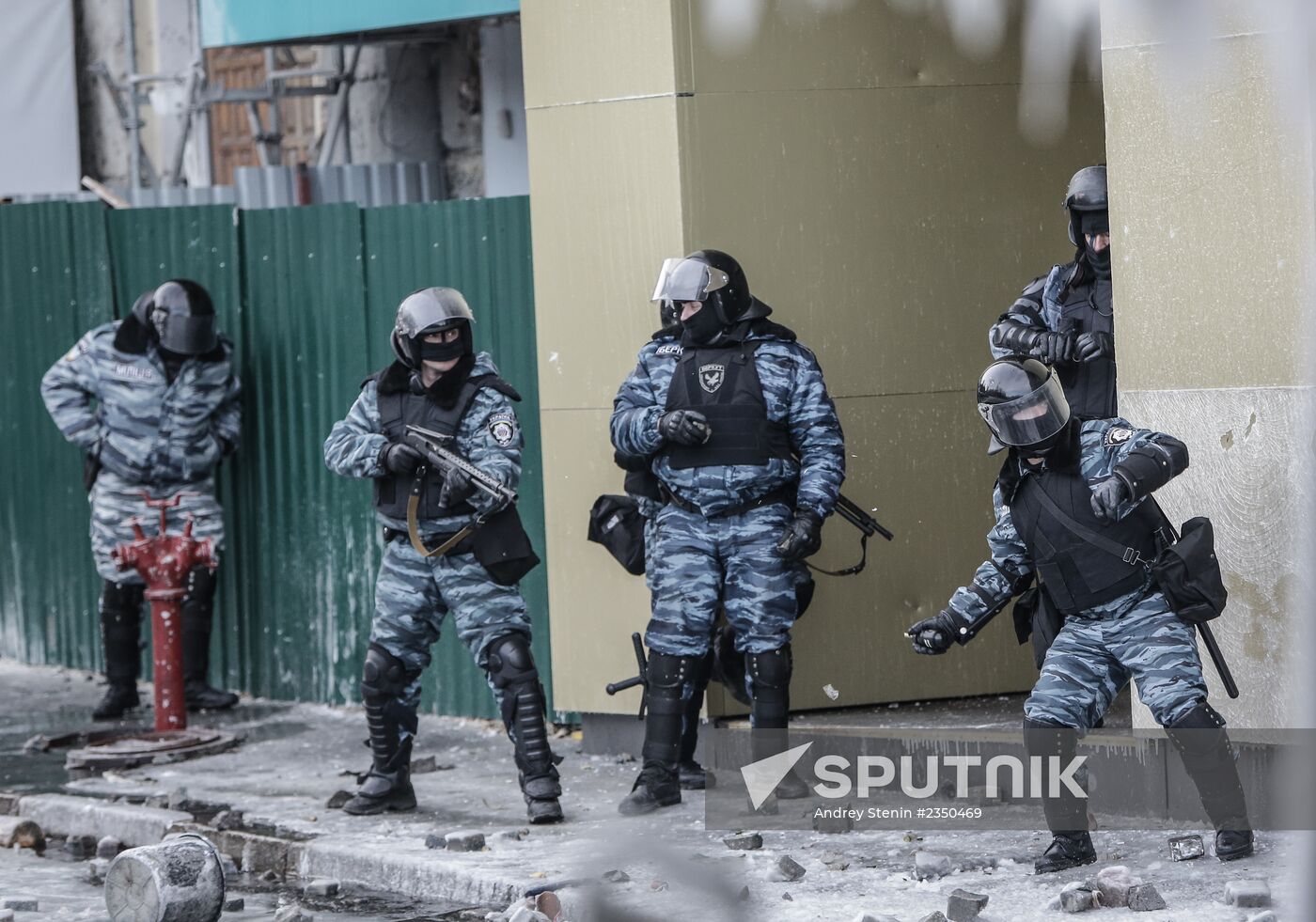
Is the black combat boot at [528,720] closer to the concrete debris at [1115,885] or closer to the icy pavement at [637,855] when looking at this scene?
the icy pavement at [637,855]

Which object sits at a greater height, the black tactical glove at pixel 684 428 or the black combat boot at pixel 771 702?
the black tactical glove at pixel 684 428

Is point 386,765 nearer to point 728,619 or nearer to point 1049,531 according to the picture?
point 728,619

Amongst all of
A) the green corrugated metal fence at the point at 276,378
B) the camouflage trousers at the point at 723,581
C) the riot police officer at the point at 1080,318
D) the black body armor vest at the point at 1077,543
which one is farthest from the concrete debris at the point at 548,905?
the green corrugated metal fence at the point at 276,378

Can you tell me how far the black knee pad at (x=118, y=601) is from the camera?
10609 millimetres

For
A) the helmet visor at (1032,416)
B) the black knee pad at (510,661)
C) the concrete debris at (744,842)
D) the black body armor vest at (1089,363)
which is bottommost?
the concrete debris at (744,842)

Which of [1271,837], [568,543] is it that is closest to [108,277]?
[568,543]

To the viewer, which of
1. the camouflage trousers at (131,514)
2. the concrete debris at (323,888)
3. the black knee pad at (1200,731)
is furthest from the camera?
the camouflage trousers at (131,514)

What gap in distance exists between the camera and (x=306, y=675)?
35.4ft

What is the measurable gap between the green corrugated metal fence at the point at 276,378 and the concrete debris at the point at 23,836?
2.26 metres

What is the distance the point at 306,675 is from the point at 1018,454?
528 centimetres

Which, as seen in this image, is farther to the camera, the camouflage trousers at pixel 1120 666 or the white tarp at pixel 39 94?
the white tarp at pixel 39 94

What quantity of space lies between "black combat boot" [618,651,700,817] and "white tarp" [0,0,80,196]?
9828 mm

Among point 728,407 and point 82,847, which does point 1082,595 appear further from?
point 82,847

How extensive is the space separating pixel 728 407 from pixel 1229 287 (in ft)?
5.87
